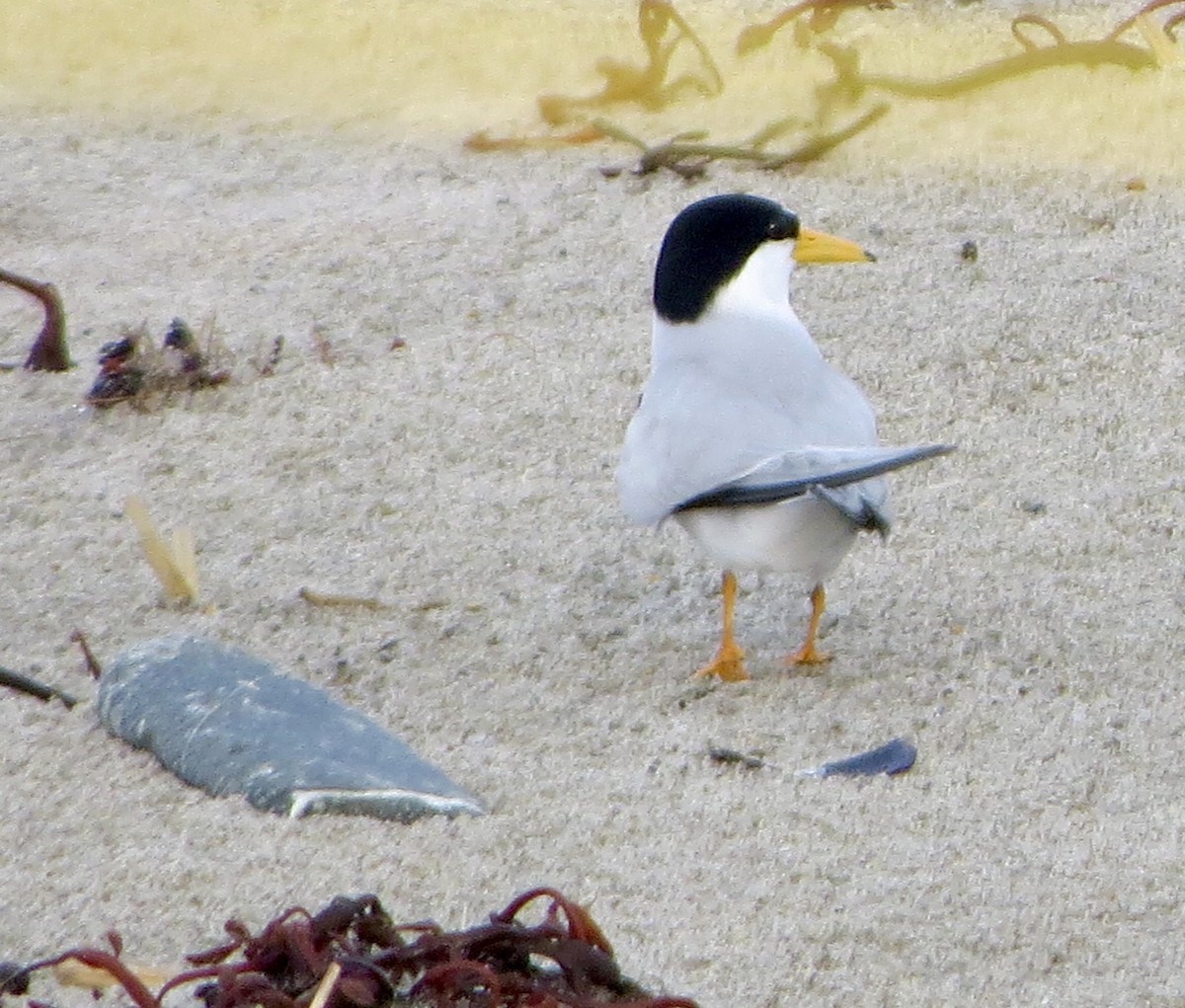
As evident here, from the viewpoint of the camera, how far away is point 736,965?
2.02 meters

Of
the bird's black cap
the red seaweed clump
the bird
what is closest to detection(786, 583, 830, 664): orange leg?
the bird

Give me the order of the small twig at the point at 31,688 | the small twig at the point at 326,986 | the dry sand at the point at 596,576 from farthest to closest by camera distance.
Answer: the small twig at the point at 31,688 < the dry sand at the point at 596,576 < the small twig at the point at 326,986

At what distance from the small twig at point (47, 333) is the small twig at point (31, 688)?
4.54 ft

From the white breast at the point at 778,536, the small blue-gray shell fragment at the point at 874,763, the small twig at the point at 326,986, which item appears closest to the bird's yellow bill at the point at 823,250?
the white breast at the point at 778,536

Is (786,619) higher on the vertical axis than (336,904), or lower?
lower

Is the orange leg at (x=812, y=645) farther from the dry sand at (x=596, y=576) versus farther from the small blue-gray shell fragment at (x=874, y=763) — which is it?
the small blue-gray shell fragment at (x=874, y=763)

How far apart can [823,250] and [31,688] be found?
58.7 inches

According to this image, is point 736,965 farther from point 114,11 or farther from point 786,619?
point 114,11

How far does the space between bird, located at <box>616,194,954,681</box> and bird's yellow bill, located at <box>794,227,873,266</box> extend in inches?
4.8

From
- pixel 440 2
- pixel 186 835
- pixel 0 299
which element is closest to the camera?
pixel 186 835

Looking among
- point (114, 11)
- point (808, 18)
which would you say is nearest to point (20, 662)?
point (808, 18)

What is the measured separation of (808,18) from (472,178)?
4.58 ft

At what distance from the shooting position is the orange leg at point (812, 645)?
296 centimetres

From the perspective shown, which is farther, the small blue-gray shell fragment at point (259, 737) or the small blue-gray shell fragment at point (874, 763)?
the small blue-gray shell fragment at point (874, 763)
